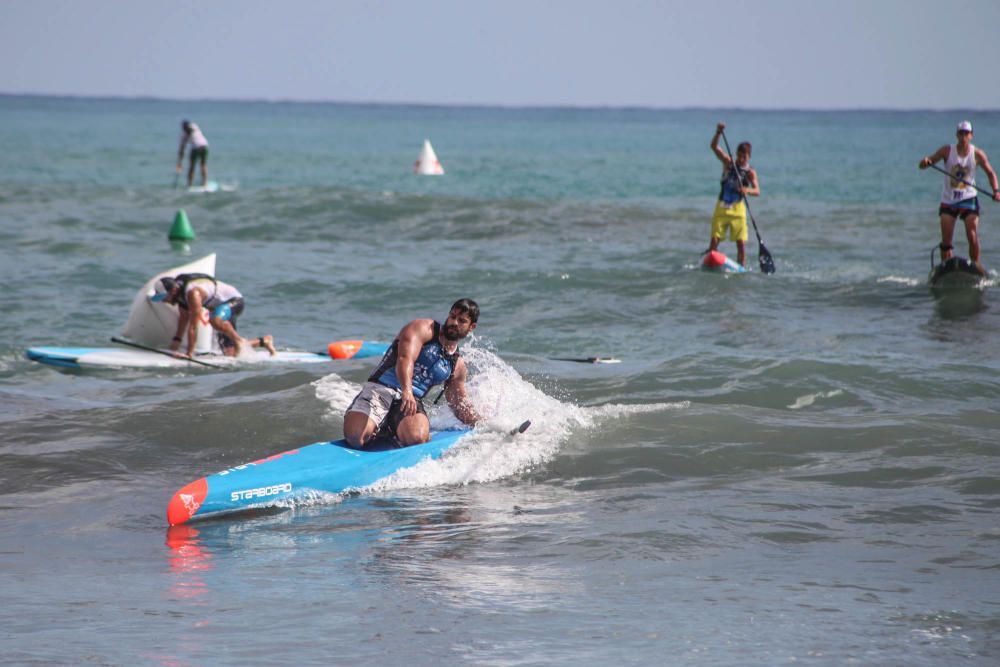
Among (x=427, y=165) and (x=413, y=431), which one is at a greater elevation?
(x=427, y=165)

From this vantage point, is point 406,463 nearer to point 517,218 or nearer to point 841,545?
point 841,545

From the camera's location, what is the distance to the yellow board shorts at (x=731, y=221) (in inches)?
698

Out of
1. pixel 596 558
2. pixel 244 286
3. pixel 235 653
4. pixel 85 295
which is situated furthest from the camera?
pixel 244 286

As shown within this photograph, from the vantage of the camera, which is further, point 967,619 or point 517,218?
point 517,218

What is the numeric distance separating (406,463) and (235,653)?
332 centimetres

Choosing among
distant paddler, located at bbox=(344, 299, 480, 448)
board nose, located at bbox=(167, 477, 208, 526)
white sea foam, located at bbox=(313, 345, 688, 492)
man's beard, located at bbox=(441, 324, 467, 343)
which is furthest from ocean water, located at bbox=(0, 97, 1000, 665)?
man's beard, located at bbox=(441, 324, 467, 343)

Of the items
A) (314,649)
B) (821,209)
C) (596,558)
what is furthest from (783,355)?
(821,209)

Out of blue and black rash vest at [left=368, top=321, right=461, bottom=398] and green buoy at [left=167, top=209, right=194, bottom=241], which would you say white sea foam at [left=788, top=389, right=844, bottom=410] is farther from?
green buoy at [left=167, top=209, right=194, bottom=241]

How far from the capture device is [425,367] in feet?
28.4

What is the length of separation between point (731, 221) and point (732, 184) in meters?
0.67

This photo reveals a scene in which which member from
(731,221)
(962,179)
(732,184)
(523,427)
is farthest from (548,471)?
(731,221)

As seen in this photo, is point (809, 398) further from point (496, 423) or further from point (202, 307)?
point (202, 307)

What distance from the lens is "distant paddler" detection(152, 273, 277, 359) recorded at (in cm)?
1273

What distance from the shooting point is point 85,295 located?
17.4m
